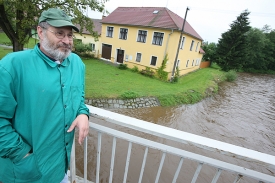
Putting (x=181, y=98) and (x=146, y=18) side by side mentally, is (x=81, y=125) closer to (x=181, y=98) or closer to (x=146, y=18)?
(x=181, y=98)

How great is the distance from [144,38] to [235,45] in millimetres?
20221

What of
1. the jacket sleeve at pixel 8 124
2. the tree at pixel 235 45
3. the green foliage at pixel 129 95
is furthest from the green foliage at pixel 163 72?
the tree at pixel 235 45

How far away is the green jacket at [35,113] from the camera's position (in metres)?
0.88

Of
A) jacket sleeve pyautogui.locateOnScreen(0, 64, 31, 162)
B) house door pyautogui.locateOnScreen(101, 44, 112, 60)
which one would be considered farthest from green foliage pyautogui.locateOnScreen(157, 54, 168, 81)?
jacket sleeve pyautogui.locateOnScreen(0, 64, 31, 162)

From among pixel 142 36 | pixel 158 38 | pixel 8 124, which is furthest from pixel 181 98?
pixel 8 124

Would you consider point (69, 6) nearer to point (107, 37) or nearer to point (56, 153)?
point (56, 153)

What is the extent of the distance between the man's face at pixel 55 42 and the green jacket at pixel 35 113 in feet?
0.21

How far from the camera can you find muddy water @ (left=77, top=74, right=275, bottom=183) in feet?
13.8

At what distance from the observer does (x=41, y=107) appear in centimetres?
98

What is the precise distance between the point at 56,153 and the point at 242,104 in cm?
1370

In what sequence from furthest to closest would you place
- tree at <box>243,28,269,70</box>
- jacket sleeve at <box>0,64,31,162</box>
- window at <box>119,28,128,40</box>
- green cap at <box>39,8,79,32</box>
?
tree at <box>243,28,269,70</box> < window at <box>119,28,128,40</box> < green cap at <box>39,8,79,32</box> < jacket sleeve at <box>0,64,31,162</box>

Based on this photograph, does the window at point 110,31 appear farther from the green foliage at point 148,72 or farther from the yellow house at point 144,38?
the green foliage at point 148,72

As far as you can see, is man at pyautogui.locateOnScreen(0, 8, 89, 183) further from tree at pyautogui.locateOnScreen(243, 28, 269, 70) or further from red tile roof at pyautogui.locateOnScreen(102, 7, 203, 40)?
tree at pyautogui.locateOnScreen(243, 28, 269, 70)

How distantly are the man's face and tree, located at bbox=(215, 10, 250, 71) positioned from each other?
30.5m
